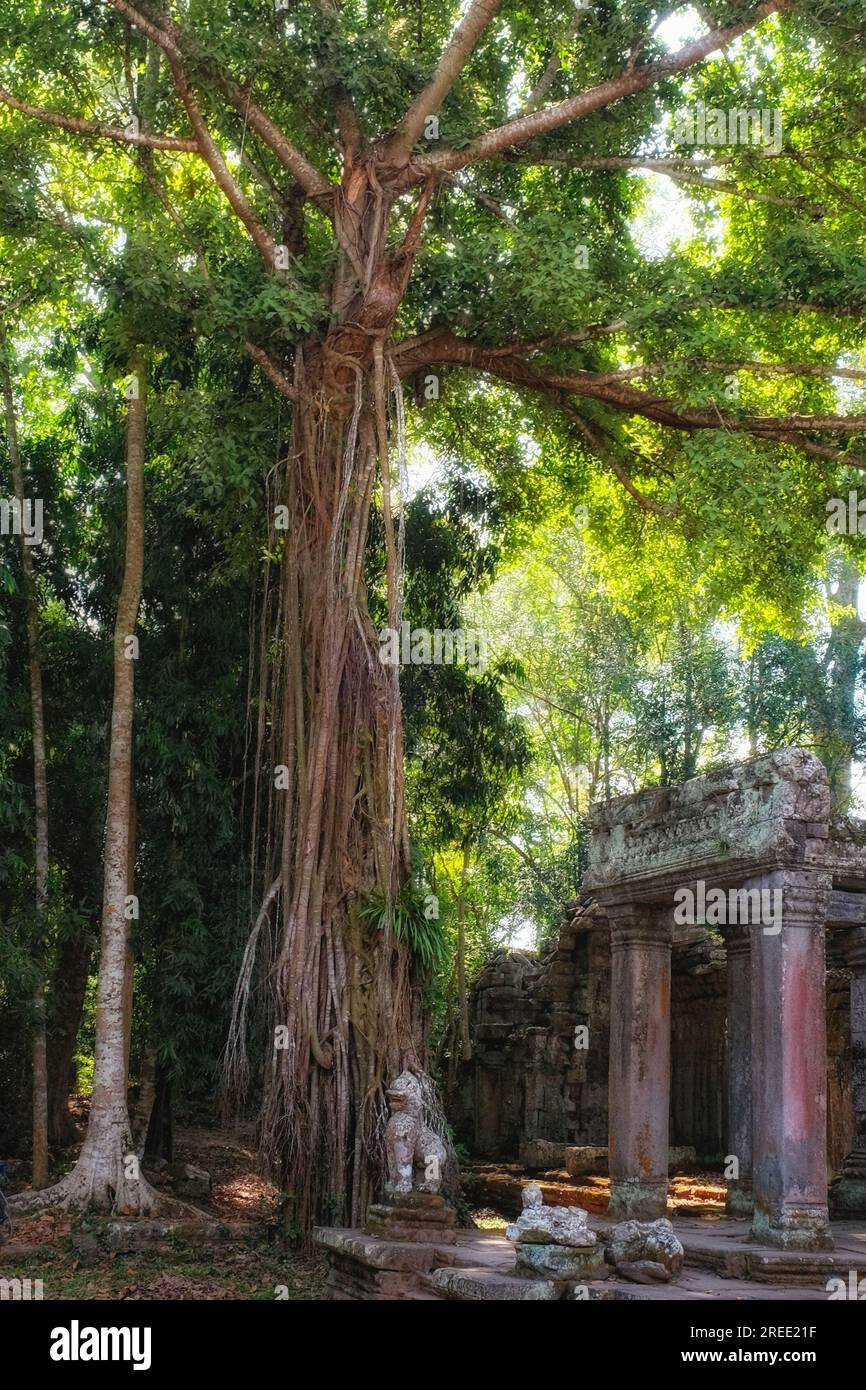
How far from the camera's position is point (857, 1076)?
35.8 ft

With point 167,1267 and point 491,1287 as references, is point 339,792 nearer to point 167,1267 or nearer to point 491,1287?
point 167,1267

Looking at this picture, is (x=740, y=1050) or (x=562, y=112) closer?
(x=562, y=112)

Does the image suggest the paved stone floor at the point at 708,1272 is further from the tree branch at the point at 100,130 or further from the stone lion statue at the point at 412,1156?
the tree branch at the point at 100,130

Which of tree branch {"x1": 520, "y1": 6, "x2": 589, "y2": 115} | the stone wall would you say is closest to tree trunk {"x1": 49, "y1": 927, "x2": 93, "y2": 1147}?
the stone wall

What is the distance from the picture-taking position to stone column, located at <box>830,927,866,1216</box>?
10.5m

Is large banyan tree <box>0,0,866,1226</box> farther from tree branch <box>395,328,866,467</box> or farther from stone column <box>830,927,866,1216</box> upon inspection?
stone column <box>830,927,866,1216</box>

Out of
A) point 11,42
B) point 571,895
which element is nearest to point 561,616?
point 571,895

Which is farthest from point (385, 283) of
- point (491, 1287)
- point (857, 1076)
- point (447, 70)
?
point (857, 1076)

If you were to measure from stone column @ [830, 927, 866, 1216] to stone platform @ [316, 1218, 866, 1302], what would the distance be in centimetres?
248

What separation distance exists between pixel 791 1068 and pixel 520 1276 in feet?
7.05

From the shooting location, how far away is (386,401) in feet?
31.7

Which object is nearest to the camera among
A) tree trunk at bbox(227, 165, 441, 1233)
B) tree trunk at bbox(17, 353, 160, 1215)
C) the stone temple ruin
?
the stone temple ruin

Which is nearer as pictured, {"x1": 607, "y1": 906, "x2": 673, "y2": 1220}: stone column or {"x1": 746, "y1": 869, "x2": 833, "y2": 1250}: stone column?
{"x1": 746, "y1": 869, "x2": 833, "y2": 1250}: stone column

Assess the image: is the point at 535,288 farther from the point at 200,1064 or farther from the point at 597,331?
the point at 200,1064
